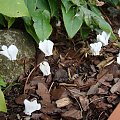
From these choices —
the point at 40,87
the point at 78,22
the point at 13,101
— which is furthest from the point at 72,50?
the point at 13,101

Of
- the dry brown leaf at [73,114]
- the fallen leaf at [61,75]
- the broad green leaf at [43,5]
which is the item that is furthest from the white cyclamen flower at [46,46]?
the dry brown leaf at [73,114]

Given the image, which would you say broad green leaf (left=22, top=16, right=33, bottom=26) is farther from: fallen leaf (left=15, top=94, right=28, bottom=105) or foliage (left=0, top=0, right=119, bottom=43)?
fallen leaf (left=15, top=94, right=28, bottom=105)

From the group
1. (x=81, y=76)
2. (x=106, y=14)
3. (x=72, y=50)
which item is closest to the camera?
(x=81, y=76)

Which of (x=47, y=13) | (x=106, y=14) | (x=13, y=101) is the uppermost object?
(x=47, y=13)

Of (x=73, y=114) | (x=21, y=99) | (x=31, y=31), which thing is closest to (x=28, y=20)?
(x=31, y=31)

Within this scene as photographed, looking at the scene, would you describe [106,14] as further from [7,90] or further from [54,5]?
[7,90]

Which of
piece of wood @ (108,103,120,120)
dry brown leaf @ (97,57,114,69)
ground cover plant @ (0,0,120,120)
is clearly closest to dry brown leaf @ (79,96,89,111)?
ground cover plant @ (0,0,120,120)

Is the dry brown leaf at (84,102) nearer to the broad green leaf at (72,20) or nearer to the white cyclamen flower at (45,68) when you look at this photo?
the white cyclamen flower at (45,68)
